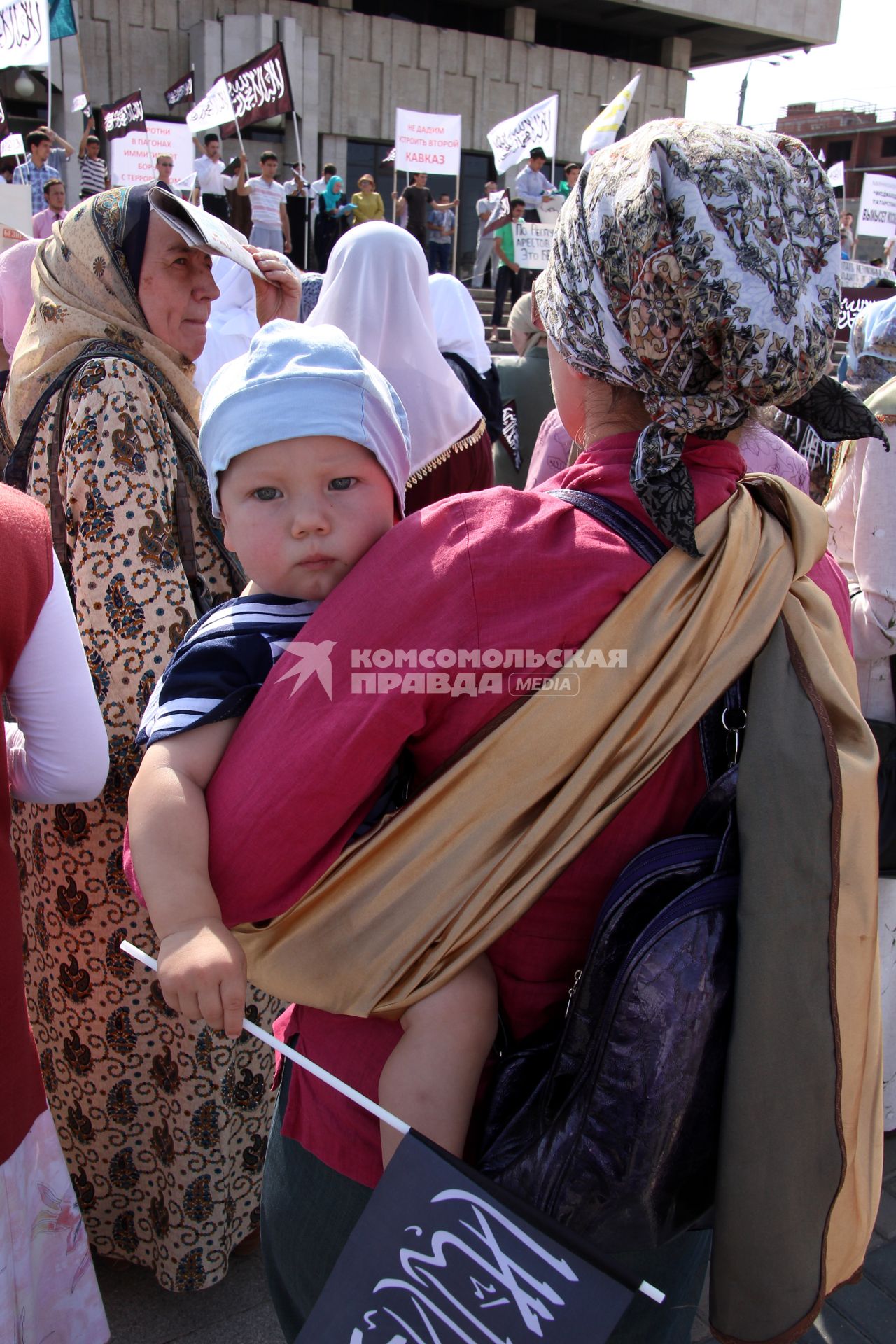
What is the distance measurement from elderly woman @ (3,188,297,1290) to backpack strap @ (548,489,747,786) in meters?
1.15

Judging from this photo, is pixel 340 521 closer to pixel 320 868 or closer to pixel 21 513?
pixel 320 868

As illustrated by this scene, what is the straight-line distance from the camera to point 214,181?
47.2 ft

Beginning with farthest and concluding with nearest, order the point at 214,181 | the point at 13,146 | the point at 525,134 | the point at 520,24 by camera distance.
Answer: the point at 520,24
the point at 525,134
the point at 214,181
the point at 13,146

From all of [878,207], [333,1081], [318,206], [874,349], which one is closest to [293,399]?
[333,1081]

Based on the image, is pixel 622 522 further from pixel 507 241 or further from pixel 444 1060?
pixel 507 241

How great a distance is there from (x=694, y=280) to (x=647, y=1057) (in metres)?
0.75

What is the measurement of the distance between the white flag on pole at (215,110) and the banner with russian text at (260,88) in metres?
0.13

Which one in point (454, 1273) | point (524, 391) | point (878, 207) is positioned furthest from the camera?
point (878, 207)

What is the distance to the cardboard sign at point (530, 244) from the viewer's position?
11.1 m

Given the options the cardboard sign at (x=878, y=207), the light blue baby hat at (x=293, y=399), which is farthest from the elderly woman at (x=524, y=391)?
the cardboard sign at (x=878, y=207)

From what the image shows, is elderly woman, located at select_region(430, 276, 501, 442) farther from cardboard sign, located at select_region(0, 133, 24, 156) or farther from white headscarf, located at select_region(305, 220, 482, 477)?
cardboard sign, located at select_region(0, 133, 24, 156)

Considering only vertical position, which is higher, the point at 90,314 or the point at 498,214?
the point at 90,314

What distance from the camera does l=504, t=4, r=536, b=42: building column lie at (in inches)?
1016

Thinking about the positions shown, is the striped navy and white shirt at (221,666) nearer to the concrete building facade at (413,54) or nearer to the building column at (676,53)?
the concrete building facade at (413,54)
